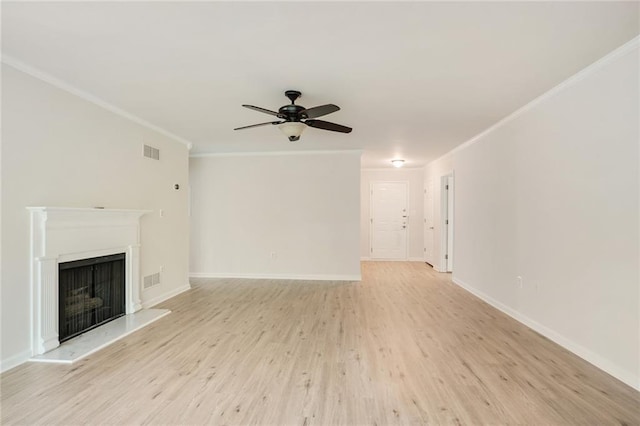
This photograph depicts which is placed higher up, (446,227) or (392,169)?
(392,169)

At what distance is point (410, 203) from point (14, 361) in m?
7.82

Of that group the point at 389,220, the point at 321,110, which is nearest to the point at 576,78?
the point at 321,110

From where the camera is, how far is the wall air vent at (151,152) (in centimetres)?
431

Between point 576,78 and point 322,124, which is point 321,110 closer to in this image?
point 322,124

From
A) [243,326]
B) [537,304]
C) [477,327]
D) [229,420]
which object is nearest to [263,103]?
[243,326]

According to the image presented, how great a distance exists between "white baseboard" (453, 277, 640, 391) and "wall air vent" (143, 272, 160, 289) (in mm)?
4666

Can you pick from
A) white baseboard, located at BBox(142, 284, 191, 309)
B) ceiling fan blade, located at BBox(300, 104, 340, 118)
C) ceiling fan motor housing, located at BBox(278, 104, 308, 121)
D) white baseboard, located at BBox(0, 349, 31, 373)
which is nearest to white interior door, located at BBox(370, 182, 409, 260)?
white baseboard, located at BBox(142, 284, 191, 309)

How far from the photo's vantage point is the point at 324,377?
247 cm

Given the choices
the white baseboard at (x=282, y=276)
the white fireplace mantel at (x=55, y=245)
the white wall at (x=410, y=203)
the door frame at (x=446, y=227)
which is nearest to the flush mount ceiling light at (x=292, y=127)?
the white fireplace mantel at (x=55, y=245)

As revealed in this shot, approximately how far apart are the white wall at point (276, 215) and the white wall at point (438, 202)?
80.1 inches

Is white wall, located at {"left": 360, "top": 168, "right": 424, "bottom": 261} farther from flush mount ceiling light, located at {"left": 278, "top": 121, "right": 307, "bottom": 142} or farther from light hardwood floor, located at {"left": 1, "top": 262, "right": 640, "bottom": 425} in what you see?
flush mount ceiling light, located at {"left": 278, "top": 121, "right": 307, "bottom": 142}

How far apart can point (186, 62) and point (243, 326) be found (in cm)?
267

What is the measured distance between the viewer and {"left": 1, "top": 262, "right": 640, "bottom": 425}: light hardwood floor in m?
2.01

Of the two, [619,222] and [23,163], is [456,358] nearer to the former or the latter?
[619,222]
